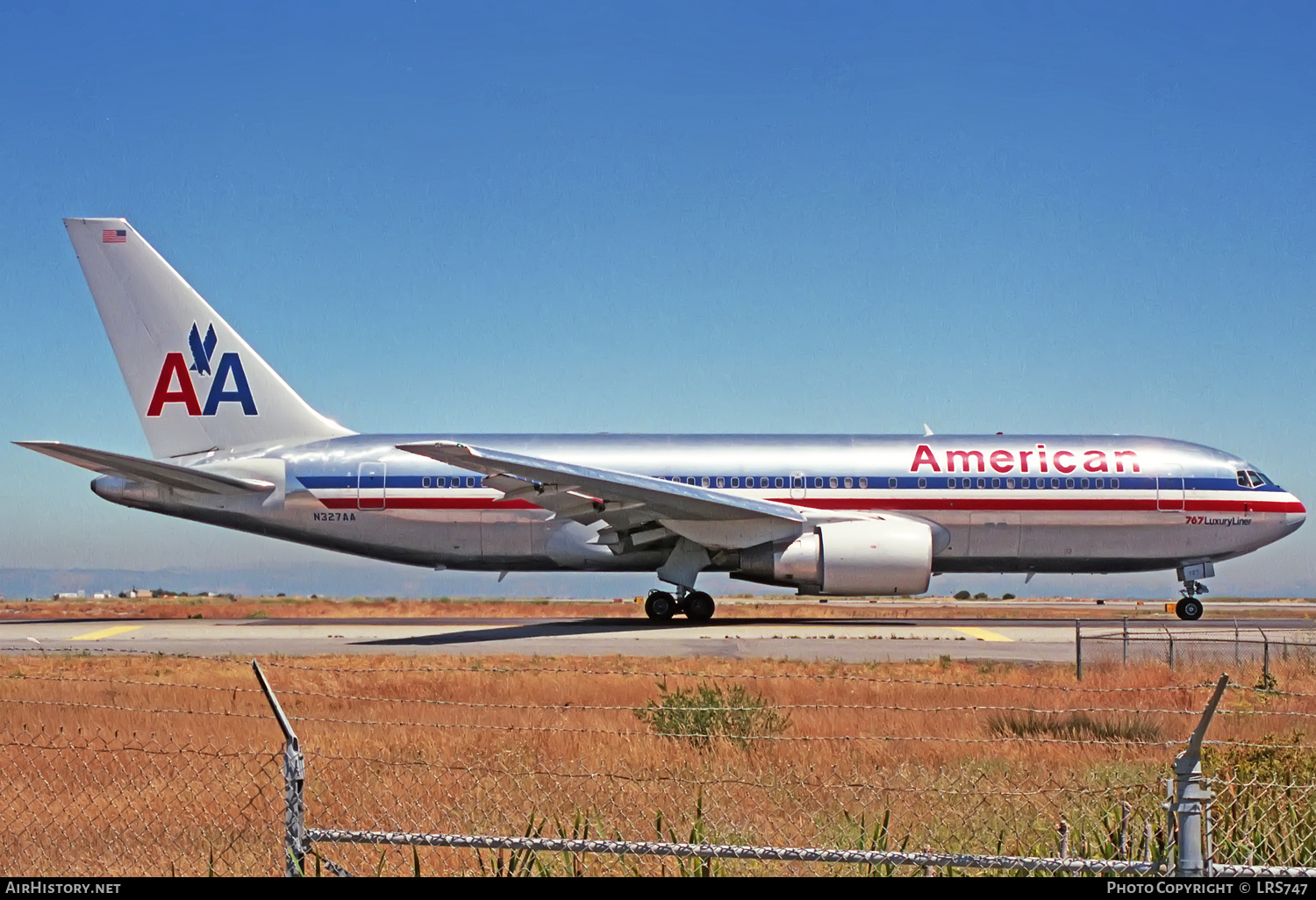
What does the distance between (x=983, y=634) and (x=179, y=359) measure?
18733mm

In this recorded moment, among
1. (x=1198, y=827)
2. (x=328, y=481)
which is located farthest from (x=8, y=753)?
(x=328, y=481)

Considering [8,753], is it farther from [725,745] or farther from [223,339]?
[223,339]

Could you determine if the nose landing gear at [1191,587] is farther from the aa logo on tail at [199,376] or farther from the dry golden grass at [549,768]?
the aa logo on tail at [199,376]

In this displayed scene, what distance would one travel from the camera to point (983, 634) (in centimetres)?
2350

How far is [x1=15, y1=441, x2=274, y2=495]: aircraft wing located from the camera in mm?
22969

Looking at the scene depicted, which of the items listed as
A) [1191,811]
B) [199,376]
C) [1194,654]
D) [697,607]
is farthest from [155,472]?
[1191,811]

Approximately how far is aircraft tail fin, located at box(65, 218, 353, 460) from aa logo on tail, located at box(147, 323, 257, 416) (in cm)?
2

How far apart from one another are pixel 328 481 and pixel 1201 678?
1793 centimetres

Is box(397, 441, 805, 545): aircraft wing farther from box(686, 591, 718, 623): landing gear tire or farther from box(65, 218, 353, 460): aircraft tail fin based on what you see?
box(65, 218, 353, 460): aircraft tail fin

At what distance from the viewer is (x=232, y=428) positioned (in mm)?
27500

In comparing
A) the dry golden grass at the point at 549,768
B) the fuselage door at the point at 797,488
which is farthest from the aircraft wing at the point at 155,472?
the fuselage door at the point at 797,488

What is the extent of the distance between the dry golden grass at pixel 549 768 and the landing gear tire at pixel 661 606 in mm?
10234

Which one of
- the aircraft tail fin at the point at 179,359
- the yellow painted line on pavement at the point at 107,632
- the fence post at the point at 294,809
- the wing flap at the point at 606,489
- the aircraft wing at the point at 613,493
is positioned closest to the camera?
the fence post at the point at 294,809

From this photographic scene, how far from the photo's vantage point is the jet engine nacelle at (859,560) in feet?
77.4
